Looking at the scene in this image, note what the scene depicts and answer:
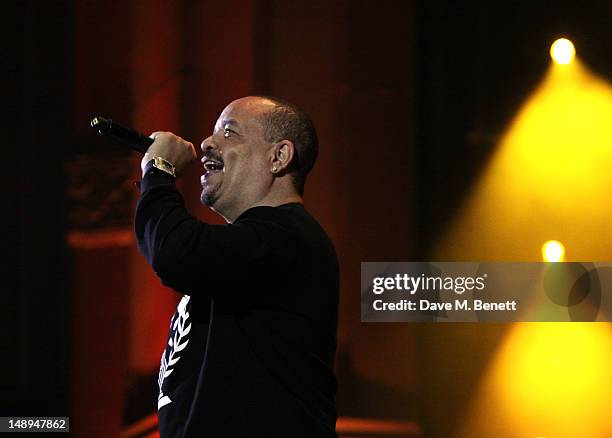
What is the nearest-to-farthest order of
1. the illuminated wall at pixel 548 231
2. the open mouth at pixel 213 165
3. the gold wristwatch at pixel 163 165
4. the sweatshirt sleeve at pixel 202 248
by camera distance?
the sweatshirt sleeve at pixel 202 248 → the gold wristwatch at pixel 163 165 → the open mouth at pixel 213 165 → the illuminated wall at pixel 548 231

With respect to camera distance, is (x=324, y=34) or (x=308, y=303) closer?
(x=308, y=303)

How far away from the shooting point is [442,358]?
285 cm

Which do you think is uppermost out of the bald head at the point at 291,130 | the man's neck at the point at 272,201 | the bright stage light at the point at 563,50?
the bright stage light at the point at 563,50

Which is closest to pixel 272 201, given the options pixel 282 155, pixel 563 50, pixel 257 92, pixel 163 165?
pixel 282 155

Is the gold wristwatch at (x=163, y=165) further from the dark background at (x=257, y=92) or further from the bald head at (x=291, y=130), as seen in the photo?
the dark background at (x=257, y=92)

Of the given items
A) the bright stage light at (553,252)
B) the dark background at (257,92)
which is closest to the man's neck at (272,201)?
the dark background at (257,92)

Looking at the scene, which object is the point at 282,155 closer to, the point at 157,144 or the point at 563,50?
the point at 157,144

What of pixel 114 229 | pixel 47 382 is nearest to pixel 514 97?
pixel 114 229

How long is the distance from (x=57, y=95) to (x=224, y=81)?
0.55 m

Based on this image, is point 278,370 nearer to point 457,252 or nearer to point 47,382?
point 457,252

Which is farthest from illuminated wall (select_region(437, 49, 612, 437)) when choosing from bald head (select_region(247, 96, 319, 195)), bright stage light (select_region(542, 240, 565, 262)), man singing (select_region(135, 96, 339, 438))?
man singing (select_region(135, 96, 339, 438))

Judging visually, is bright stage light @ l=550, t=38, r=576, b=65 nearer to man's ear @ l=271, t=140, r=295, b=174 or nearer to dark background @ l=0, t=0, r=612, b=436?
dark background @ l=0, t=0, r=612, b=436

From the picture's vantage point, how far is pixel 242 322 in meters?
1.35

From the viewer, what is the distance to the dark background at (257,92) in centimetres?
287
